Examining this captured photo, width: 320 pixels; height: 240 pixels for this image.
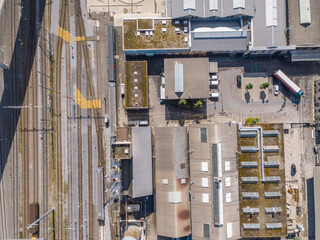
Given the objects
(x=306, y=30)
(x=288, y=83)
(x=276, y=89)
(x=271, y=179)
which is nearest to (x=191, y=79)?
(x=276, y=89)

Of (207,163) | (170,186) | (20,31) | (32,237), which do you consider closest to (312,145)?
(207,163)

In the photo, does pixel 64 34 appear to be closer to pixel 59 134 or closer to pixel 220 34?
pixel 59 134

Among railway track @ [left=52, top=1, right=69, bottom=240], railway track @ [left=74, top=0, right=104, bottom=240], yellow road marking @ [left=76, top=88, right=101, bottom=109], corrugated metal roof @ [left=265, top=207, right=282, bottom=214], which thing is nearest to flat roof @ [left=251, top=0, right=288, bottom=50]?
corrugated metal roof @ [left=265, top=207, right=282, bottom=214]

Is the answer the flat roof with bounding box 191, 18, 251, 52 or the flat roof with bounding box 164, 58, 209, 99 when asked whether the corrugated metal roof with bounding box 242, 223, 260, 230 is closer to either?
the flat roof with bounding box 164, 58, 209, 99

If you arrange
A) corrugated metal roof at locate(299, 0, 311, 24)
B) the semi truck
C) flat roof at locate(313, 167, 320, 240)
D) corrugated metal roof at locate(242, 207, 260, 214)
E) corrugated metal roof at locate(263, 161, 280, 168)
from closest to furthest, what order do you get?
corrugated metal roof at locate(299, 0, 311, 24), corrugated metal roof at locate(242, 207, 260, 214), corrugated metal roof at locate(263, 161, 280, 168), flat roof at locate(313, 167, 320, 240), the semi truck

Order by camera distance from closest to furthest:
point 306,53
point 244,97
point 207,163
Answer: point 207,163
point 306,53
point 244,97

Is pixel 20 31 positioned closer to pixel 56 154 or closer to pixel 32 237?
pixel 56 154

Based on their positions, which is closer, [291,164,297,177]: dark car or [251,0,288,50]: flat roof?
[251,0,288,50]: flat roof
